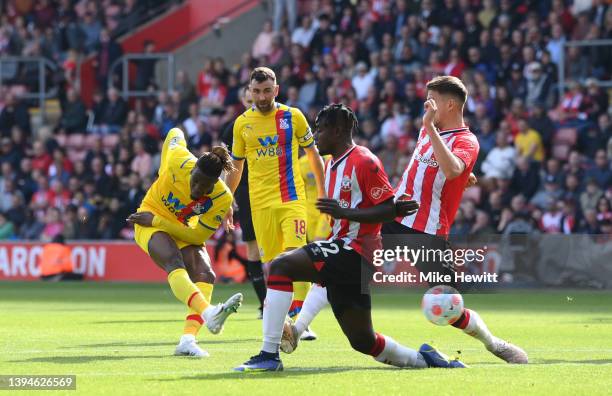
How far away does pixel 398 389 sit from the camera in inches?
317

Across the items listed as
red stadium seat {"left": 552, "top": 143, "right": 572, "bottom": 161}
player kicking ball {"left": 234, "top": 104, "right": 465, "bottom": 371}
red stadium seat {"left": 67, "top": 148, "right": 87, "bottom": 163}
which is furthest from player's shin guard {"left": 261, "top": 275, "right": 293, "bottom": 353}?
red stadium seat {"left": 67, "top": 148, "right": 87, "bottom": 163}

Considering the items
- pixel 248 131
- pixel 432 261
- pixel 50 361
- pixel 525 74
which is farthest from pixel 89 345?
pixel 525 74

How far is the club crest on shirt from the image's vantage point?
897 centimetres

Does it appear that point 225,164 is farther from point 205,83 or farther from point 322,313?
point 205,83

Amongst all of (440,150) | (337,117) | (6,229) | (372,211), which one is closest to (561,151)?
(6,229)

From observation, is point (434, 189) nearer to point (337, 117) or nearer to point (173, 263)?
point (337, 117)

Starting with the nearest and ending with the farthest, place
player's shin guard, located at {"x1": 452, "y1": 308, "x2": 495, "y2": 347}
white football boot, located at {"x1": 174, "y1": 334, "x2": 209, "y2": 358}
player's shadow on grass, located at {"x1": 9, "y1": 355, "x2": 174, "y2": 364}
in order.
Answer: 1. player's shin guard, located at {"x1": 452, "y1": 308, "x2": 495, "y2": 347}
2. player's shadow on grass, located at {"x1": 9, "y1": 355, "x2": 174, "y2": 364}
3. white football boot, located at {"x1": 174, "y1": 334, "x2": 209, "y2": 358}

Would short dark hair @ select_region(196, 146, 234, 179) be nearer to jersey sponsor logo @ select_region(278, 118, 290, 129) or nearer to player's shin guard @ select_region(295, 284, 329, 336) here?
player's shin guard @ select_region(295, 284, 329, 336)

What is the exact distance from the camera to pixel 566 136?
23062mm

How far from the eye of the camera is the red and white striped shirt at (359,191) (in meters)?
8.91

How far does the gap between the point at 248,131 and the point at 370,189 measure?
3.83 metres

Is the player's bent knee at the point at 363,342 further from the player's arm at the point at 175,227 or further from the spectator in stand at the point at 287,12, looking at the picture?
the spectator in stand at the point at 287,12

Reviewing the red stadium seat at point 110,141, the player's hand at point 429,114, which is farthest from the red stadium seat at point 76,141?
the player's hand at point 429,114

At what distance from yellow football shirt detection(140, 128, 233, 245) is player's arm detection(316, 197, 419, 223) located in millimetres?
2669
